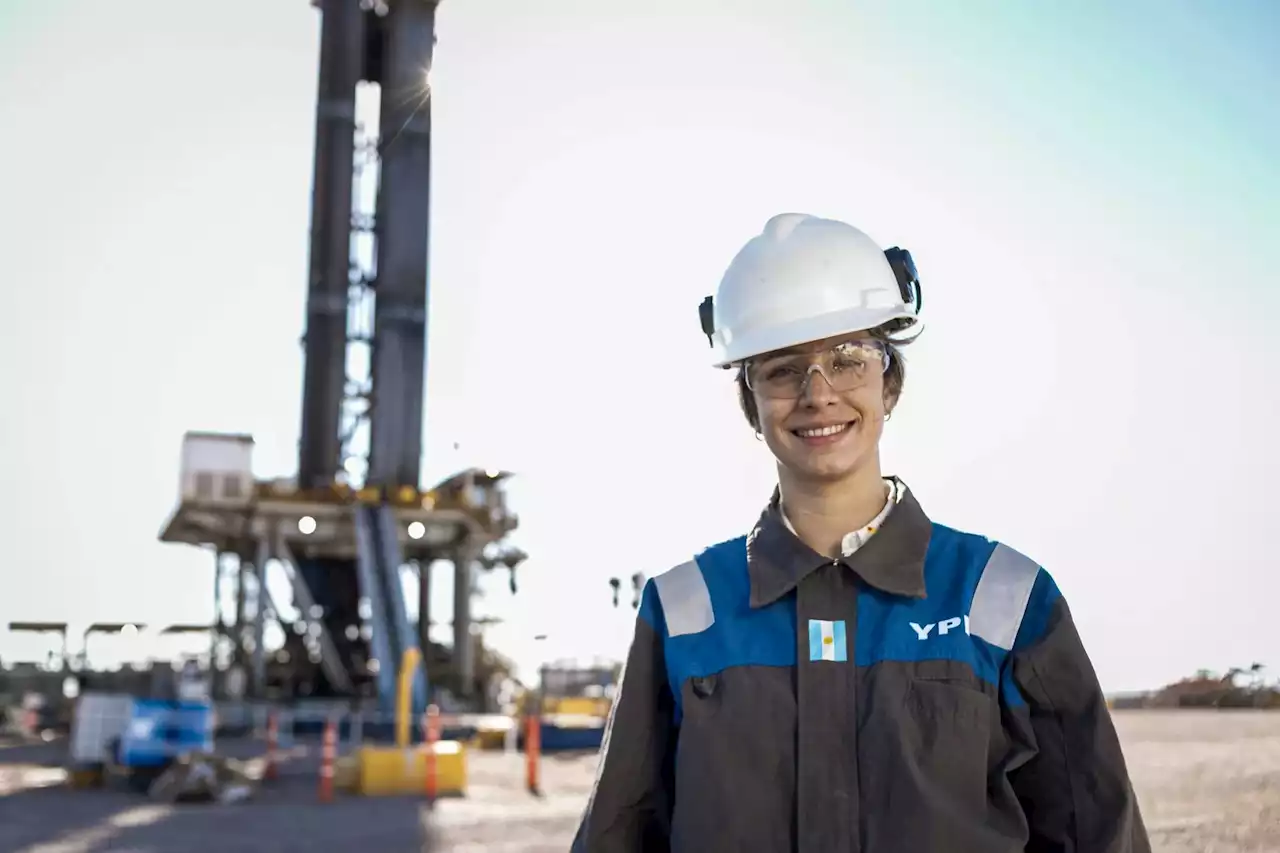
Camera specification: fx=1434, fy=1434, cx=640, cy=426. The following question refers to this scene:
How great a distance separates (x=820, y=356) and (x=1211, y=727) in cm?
1659

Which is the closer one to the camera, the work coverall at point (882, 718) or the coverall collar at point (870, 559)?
the work coverall at point (882, 718)

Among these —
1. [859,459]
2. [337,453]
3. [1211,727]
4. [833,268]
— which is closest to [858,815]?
[859,459]

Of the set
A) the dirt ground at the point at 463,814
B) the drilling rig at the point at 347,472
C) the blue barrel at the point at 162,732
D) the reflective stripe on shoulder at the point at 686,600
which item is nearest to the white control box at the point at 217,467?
the drilling rig at the point at 347,472

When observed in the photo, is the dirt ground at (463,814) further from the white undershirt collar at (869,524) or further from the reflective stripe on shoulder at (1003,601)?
the reflective stripe on shoulder at (1003,601)

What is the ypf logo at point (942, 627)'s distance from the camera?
2.59m

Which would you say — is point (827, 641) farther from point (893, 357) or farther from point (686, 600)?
point (893, 357)

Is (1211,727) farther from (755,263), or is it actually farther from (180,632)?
(180,632)

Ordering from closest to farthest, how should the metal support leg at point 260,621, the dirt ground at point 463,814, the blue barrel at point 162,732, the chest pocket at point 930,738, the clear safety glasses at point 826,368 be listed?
the chest pocket at point 930,738 < the clear safety glasses at point 826,368 < the dirt ground at point 463,814 < the blue barrel at point 162,732 < the metal support leg at point 260,621

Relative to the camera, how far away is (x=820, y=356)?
112 inches

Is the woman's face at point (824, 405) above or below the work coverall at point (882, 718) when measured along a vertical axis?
above

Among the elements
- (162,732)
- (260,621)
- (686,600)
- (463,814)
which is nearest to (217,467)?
(260,621)

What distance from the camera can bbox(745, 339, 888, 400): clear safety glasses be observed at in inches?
111

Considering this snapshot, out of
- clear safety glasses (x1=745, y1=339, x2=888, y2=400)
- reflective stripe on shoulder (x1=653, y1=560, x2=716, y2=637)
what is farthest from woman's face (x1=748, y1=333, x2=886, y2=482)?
reflective stripe on shoulder (x1=653, y1=560, x2=716, y2=637)

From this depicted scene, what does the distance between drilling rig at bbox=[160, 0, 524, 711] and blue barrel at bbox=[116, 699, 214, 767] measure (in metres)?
15.4
